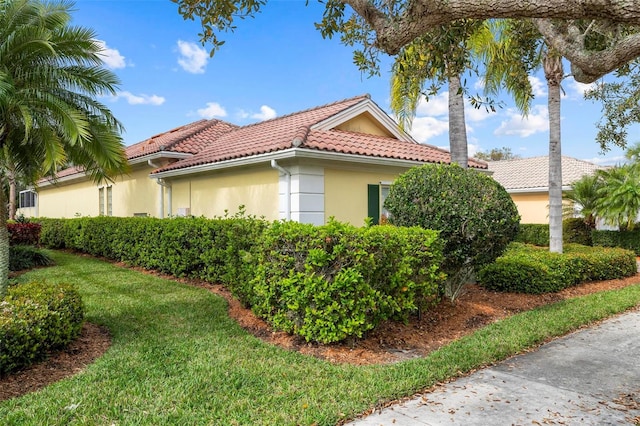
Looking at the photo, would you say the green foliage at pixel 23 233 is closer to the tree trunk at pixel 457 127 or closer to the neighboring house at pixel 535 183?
the tree trunk at pixel 457 127

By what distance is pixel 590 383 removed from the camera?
4.64m

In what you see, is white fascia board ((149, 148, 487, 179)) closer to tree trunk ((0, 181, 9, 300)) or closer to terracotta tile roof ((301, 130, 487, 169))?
terracotta tile roof ((301, 130, 487, 169))

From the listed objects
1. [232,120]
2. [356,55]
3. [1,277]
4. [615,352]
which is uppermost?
[232,120]

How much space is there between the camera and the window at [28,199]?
28597mm

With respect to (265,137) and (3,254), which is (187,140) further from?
(3,254)

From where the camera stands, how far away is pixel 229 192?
458 inches

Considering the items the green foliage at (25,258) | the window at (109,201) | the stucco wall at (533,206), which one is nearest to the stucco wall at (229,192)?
the green foliage at (25,258)

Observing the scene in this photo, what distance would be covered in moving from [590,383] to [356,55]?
622 centimetres

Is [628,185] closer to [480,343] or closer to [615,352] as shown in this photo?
[615,352]

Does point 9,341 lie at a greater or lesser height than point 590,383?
greater

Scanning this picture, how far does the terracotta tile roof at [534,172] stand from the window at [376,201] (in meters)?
11.6

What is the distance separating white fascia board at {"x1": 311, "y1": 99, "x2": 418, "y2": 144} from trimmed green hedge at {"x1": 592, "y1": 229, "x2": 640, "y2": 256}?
9506 mm

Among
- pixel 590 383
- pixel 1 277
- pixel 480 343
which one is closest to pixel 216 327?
pixel 1 277

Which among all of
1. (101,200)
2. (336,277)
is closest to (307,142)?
(336,277)
